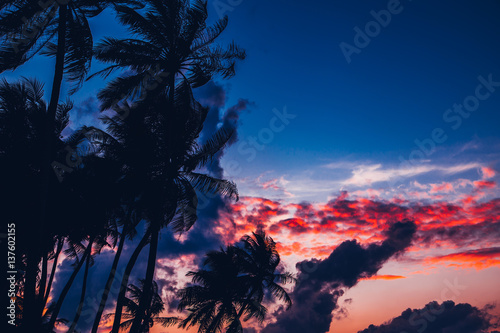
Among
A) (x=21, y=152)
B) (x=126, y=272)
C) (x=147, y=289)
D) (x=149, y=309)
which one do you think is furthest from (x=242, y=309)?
(x=21, y=152)

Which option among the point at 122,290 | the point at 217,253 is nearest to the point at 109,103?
the point at 122,290

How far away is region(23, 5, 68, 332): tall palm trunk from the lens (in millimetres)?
6957

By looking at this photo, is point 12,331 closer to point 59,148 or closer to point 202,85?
point 59,148

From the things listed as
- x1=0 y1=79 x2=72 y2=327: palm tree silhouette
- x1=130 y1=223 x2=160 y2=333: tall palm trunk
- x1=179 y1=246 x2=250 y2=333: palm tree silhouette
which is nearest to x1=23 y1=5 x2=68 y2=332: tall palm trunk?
x1=130 y1=223 x2=160 y2=333: tall palm trunk

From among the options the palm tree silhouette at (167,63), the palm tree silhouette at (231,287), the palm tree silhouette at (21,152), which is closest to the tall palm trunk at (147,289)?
the palm tree silhouette at (167,63)

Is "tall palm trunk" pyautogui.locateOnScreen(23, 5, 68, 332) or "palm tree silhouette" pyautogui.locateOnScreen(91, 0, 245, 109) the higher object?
"palm tree silhouette" pyautogui.locateOnScreen(91, 0, 245, 109)

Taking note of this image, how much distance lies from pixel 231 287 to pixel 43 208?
18.8 metres

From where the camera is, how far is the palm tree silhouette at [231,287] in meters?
23.7

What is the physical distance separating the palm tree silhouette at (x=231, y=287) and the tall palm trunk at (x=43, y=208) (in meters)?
17.0

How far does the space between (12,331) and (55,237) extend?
332 inches

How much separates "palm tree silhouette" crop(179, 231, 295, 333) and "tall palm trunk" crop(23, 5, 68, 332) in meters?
17.0

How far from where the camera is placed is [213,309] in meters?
24.7

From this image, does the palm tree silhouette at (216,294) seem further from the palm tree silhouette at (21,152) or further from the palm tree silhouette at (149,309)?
the palm tree silhouette at (21,152)

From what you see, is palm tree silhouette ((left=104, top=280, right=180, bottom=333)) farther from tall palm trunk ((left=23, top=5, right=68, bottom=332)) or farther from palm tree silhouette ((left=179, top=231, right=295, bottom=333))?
tall palm trunk ((left=23, top=5, right=68, bottom=332))
